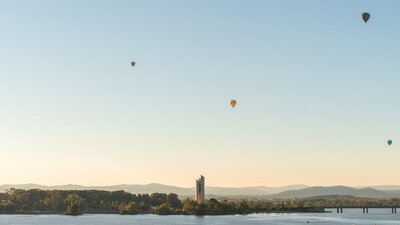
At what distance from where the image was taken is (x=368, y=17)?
95.4m

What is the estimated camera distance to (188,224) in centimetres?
18912

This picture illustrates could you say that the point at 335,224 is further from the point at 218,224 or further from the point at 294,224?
the point at 218,224

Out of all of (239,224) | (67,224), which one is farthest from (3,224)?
(239,224)

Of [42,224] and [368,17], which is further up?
[368,17]

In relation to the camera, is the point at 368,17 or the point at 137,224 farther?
the point at 137,224

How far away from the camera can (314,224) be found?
651ft

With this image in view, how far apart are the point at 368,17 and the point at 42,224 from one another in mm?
124500

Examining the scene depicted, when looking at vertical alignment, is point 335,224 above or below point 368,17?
below

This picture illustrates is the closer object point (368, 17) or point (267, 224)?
point (368, 17)

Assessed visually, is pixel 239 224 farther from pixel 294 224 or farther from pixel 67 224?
pixel 67 224

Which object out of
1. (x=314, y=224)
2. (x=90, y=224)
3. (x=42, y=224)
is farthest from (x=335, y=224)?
(x=42, y=224)

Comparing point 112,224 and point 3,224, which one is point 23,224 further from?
point 112,224

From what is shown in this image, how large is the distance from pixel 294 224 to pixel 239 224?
15265 millimetres

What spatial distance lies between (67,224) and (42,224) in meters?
7.32
